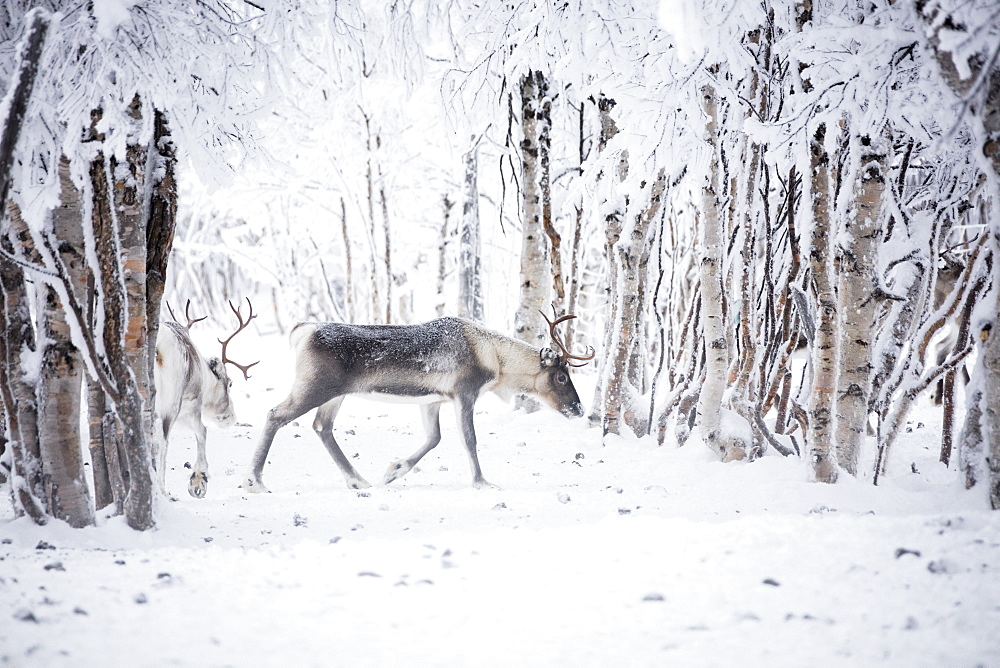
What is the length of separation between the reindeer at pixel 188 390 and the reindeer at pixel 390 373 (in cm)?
60

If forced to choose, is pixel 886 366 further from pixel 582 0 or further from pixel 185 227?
pixel 185 227

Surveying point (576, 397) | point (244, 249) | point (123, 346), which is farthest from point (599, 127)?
point (244, 249)

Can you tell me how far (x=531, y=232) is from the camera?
8688 millimetres

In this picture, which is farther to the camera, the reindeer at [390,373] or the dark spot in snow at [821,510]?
the reindeer at [390,373]

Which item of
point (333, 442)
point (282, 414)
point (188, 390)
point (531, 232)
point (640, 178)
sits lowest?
point (333, 442)

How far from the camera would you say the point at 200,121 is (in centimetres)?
388

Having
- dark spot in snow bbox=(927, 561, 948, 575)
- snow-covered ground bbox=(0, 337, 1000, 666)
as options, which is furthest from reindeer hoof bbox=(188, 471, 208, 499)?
dark spot in snow bbox=(927, 561, 948, 575)

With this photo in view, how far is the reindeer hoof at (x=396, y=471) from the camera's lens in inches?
238

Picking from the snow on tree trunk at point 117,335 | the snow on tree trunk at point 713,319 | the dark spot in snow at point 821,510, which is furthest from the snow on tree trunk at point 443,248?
the snow on tree trunk at point 117,335

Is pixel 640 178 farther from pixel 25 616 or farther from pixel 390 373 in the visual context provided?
pixel 25 616

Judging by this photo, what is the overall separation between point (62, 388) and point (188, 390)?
278 centimetres

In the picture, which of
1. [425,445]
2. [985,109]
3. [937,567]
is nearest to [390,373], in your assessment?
[425,445]

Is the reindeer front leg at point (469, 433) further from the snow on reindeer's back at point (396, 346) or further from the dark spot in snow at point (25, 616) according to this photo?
the dark spot in snow at point (25, 616)

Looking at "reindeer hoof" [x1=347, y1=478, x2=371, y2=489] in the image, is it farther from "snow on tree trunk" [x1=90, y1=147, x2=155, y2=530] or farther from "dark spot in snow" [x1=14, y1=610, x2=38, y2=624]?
"dark spot in snow" [x1=14, y1=610, x2=38, y2=624]
